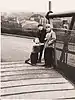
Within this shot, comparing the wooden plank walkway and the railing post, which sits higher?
the railing post

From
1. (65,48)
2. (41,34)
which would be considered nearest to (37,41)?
(41,34)

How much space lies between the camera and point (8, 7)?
41.6 inches

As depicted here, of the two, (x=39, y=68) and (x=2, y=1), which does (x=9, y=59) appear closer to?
(x=39, y=68)

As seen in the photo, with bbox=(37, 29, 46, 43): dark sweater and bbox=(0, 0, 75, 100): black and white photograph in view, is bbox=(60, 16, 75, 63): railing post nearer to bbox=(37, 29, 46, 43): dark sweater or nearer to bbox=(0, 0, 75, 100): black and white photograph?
bbox=(0, 0, 75, 100): black and white photograph

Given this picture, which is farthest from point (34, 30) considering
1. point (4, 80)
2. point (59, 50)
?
point (4, 80)

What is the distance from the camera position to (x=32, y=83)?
0.97 metres

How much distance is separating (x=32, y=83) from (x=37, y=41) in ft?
0.70

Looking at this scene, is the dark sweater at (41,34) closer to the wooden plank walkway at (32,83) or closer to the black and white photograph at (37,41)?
the black and white photograph at (37,41)

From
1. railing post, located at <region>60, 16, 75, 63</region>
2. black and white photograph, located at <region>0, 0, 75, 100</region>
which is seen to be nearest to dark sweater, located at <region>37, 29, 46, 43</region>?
black and white photograph, located at <region>0, 0, 75, 100</region>

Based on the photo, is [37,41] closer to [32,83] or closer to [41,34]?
[41,34]

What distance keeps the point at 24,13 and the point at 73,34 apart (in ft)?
0.87

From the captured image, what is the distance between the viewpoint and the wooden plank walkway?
896 mm

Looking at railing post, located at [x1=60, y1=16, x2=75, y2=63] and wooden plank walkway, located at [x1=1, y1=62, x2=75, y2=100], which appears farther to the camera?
railing post, located at [x1=60, y1=16, x2=75, y2=63]

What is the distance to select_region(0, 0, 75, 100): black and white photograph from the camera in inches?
39.6
